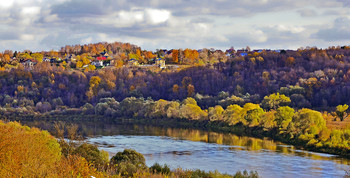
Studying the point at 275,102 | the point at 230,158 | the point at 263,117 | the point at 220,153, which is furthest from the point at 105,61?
the point at 230,158

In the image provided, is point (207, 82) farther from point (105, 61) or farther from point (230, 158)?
point (105, 61)

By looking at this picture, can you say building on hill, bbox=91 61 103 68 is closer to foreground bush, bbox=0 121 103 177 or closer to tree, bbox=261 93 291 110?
tree, bbox=261 93 291 110

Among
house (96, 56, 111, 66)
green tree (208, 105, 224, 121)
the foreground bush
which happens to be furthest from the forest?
the foreground bush

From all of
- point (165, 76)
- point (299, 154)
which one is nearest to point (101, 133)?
point (299, 154)

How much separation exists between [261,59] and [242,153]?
7628 centimetres

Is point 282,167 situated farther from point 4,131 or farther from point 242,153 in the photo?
point 4,131

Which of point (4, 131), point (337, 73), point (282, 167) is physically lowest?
point (282, 167)

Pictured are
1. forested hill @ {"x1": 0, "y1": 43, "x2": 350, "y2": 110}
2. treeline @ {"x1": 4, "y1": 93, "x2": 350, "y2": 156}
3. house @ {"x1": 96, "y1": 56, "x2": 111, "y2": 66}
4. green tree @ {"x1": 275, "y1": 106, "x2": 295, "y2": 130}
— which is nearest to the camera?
treeline @ {"x1": 4, "y1": 93, "x2": 350, "y2": 156}

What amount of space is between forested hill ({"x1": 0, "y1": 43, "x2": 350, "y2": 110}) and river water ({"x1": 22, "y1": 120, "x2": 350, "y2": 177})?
28097 mm

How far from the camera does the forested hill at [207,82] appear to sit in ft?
287

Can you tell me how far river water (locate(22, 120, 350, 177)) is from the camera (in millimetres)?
35875

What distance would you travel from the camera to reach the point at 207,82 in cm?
10869

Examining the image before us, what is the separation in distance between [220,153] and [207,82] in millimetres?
65294

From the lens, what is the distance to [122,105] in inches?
3605
